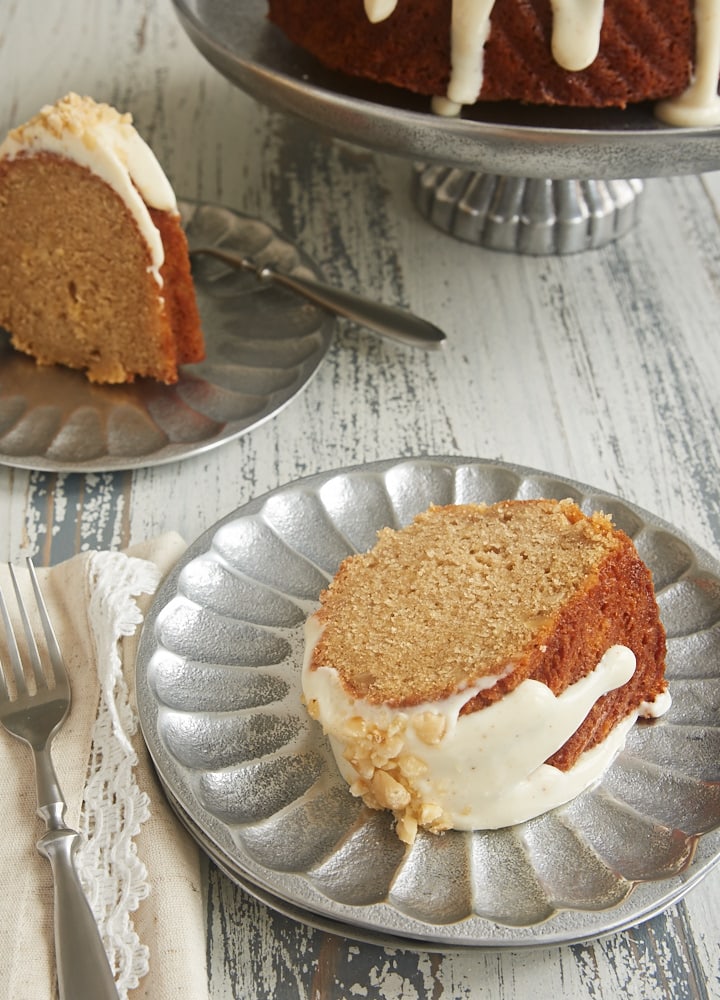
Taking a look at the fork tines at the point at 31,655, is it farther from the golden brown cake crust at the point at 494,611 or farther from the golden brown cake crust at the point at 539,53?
the golden brown cake crust at the point at 539,53

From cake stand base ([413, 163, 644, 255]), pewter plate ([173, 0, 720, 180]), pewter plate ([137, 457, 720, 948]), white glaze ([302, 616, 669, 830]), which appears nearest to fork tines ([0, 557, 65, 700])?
pewter plate ([137, 457, 720, 948])

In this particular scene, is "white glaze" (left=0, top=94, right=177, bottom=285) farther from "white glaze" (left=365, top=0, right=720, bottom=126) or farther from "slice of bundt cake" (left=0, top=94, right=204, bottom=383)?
"white glaze" (left=365, top=0, right=720, bottom=126)

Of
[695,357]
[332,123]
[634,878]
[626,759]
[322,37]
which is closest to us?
[634,878]

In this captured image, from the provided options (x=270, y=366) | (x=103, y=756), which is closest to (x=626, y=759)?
(x=103, y=756)

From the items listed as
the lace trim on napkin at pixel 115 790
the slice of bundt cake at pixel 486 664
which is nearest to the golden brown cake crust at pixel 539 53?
A: the slice of bundt cake at pixel 486 664

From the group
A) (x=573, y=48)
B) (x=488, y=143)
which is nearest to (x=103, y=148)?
(x=488, y=143)

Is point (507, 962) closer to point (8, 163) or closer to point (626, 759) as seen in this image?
point (626, 759)
